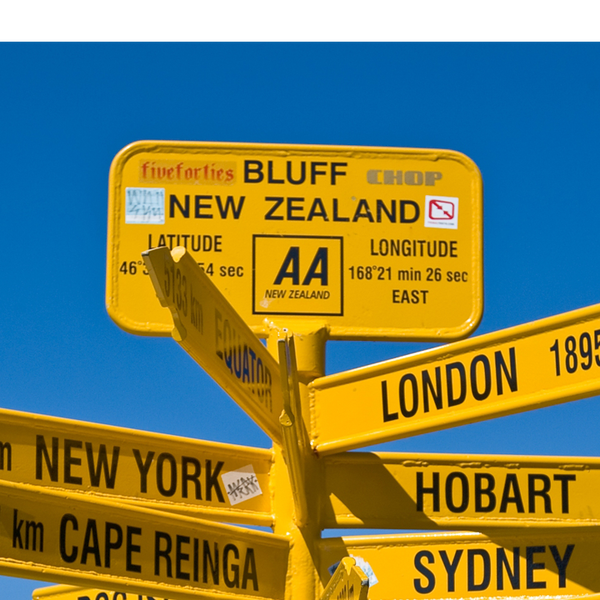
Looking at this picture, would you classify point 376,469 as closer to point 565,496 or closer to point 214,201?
point 565,496

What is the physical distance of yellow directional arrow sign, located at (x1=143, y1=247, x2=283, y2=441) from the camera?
9.90ft

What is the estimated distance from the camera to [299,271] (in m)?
4.58

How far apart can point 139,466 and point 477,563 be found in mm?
1517

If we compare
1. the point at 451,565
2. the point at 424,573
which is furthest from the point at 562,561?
the point at 424,573

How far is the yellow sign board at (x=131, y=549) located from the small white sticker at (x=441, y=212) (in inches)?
63.7

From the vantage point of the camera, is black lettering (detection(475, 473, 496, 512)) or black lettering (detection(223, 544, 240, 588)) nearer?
black lettering (detection(223, 544, 240, 588))

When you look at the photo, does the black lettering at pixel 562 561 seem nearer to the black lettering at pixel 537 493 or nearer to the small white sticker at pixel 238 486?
the black lettering at pixel 537 493

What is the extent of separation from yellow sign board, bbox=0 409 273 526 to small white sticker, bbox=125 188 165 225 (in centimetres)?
101

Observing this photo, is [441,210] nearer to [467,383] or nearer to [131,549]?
[467,383]

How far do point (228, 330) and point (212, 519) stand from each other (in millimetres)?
1178

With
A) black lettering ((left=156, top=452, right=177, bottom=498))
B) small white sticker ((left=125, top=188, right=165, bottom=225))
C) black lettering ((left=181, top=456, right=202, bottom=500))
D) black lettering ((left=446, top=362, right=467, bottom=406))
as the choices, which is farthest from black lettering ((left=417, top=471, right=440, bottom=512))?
small white sticker ((left=125, top=188, right=165, bottom=225))

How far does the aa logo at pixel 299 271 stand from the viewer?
4570 millimetres

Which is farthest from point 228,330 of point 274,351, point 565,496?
point 565,496

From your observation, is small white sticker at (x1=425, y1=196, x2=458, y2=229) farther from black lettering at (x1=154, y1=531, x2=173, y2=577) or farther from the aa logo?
black lettering at (x1=154, y1=531, x2=173, y2=577)
